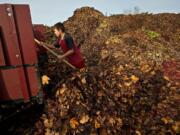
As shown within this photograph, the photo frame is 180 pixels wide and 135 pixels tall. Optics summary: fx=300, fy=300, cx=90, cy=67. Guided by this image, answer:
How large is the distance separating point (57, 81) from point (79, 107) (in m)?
0.78

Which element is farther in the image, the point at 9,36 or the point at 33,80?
the point at 33,80

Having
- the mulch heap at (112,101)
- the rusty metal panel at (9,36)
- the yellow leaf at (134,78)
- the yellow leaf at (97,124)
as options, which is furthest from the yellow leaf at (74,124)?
the yellow leaf at (134,78)

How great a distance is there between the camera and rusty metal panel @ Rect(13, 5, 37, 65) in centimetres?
490

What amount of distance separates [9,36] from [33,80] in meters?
0.84

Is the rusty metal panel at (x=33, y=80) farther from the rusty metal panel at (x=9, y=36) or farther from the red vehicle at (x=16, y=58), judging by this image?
the rusty metal panel at (x=9, y=36)

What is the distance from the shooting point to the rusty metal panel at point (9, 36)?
481 cm

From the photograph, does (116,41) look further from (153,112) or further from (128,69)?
(153,112)

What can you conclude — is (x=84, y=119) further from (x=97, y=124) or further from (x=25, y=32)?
(x=25, y=32)

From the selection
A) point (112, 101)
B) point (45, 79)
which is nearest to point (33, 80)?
point (45, 79)

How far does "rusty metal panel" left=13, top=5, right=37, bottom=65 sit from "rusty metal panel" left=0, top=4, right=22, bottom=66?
8 centimetres

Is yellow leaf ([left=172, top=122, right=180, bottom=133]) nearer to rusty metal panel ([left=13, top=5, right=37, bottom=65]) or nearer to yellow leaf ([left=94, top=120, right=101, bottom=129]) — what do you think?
yellow leaf ([left=94, top=120, right=101, bottom=129])

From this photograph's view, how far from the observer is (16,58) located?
4.95m

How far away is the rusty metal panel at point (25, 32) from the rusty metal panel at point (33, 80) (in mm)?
119

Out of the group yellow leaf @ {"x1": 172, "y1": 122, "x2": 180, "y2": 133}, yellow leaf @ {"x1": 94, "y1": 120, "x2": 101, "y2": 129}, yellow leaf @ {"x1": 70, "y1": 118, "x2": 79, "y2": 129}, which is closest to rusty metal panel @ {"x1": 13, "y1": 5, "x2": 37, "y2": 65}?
yellow leaf @ {"x1": 70, "y1": 118, "x2": 79, "y2": 129}
